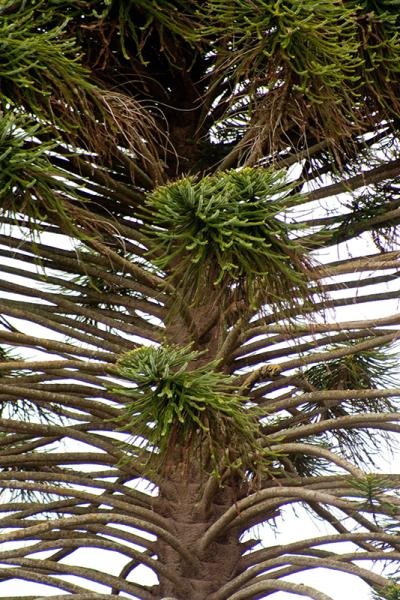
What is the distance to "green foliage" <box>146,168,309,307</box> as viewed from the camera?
279 cm

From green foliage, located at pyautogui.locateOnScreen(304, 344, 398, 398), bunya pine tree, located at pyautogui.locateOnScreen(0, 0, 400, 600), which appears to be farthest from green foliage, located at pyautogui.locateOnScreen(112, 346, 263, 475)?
green foliage, located at pyautogui.locateOnScreen(304, 344, 398, 398)

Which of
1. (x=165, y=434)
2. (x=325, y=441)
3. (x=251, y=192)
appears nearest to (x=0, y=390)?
(x=165, y=434)

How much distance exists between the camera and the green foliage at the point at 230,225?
2795mm

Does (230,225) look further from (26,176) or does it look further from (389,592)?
(389,592)

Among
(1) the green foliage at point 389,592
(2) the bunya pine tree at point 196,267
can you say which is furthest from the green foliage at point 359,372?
(1) the green foliage at point 389,592

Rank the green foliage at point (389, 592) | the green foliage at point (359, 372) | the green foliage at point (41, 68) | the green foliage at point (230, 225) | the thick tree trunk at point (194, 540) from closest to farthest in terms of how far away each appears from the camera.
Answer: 1. the green foliage at point (389, 592)
2. the green foliage at point (230, 225)
3. the green foliage at point (41, 68)
4. the thick tree trunk at point (194, 540)
5. the green foliage at point (359, 372)

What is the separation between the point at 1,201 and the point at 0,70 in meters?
0.30

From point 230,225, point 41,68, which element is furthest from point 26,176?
point 230,225

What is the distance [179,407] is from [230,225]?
41 cm

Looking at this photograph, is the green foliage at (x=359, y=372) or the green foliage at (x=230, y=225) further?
the green foliage at (x=359, y=372)

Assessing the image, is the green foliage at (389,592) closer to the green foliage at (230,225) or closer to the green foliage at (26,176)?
the green foliage at (230,225)

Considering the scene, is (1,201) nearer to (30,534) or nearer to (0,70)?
(0,70)

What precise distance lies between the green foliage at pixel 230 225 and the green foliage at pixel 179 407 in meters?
0.21

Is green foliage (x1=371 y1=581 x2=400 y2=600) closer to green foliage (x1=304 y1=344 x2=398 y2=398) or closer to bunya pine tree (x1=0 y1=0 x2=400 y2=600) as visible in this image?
bunya pine tree (x1=0 y1=0 x2=400 y2=600)
